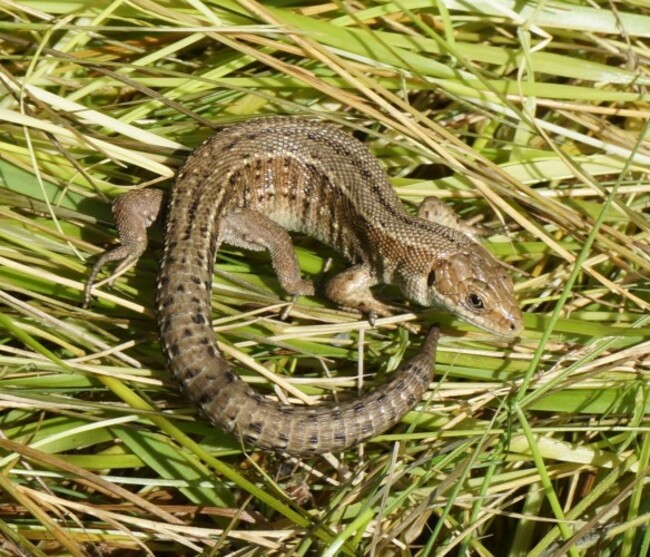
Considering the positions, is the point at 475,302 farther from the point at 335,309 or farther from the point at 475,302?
the point at 335,309

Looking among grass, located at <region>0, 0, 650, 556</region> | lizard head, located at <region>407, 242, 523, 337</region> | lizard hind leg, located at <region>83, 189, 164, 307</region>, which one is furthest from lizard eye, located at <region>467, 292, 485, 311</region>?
lizard hind leg, located at <region>83, 189, 164, 307</region>

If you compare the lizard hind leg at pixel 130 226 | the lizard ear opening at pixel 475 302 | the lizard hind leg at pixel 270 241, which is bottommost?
the lizard ear opening at pixel 475 302

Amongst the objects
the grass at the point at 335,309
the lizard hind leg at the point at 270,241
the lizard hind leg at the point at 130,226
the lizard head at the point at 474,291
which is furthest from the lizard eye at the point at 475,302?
the lizard hind leg at the point at 130,226

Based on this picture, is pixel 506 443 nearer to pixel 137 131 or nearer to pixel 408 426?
pixel 408 426

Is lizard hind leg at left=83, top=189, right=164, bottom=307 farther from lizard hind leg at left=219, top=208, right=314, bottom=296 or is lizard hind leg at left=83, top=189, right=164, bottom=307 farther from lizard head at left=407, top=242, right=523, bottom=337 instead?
lizard head at left=407, top=242, right=523, bottom=337

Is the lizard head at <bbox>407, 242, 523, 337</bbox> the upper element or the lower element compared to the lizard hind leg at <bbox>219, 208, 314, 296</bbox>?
lower

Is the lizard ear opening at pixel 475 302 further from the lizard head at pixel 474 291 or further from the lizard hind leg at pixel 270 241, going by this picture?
the lizard hind leg at pixel 270 241

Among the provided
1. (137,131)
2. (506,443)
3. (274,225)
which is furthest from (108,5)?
(506,443)

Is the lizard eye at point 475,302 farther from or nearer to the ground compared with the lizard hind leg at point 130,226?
nearer to the ground
